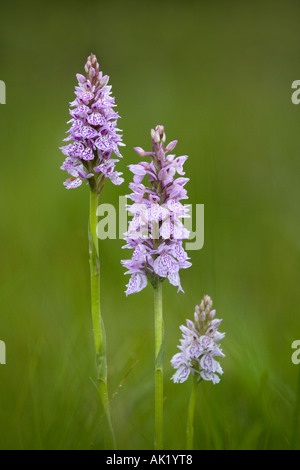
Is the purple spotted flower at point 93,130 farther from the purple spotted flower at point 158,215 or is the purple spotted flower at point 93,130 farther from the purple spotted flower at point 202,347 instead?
the purple spotted flower at point 202,347

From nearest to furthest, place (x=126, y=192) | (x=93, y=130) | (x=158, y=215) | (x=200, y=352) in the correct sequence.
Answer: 1. (x=158, y=215)
2. (x=200, y=352)
3. (x=93, y=130)
4. (x=126, y=192)

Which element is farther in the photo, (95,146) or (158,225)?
(95,146)

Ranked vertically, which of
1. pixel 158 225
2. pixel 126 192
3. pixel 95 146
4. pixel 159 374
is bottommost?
pixel 159 374

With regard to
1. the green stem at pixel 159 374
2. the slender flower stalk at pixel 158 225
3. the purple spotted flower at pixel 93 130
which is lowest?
the green stem at pixel 159 374

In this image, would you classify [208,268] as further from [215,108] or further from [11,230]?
[215,108]

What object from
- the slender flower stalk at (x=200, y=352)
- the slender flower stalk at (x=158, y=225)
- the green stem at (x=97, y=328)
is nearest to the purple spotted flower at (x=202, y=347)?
the slender flower stalk at (x=200, y=352)

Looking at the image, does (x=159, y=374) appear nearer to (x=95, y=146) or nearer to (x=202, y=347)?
(x=202, y=347)

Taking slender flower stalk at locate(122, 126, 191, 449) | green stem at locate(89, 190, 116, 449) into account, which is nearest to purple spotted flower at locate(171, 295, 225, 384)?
slender flower stalk at locate(122, 126, 191, 449)

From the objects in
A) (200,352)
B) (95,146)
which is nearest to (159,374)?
(200,352)

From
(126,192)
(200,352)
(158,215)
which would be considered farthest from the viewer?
(126,192)
